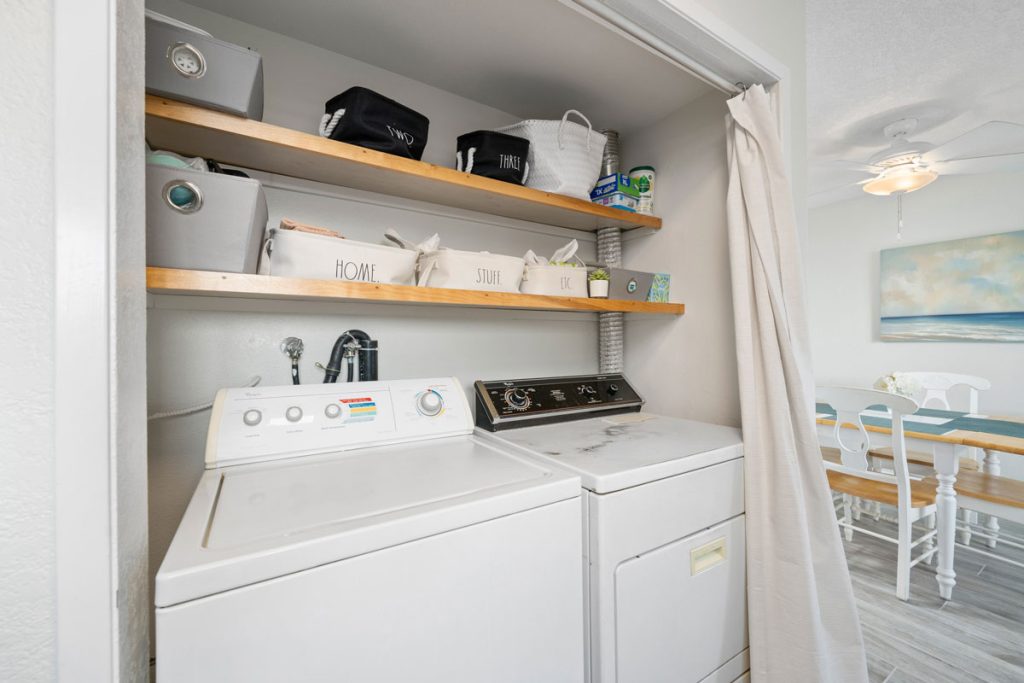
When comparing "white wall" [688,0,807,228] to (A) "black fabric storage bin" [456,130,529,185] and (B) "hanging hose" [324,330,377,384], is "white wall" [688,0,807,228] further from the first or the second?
(B) "hanging hose" [324,330,377,384]

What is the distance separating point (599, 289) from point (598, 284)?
0.02 meters

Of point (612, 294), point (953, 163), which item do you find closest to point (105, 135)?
point (612, 294)

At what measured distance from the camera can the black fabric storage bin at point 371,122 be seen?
117 cm

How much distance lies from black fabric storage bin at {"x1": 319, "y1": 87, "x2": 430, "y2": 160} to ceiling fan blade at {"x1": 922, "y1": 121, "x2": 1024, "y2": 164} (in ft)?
12.1

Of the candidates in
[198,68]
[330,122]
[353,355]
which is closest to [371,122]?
[330,122]

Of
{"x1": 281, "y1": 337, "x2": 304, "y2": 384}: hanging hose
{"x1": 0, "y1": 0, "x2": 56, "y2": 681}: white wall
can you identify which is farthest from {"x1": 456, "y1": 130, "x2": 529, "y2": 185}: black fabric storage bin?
{"x1": 0, "y1": 0, "x2": 56, "y2": 681}: white wall

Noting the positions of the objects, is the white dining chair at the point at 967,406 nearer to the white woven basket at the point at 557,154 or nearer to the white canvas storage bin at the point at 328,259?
the white woven basket at the point at 557,154

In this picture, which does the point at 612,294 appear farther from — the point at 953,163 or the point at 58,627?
the point at 953,163

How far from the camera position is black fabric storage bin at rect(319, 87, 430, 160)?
1166 mm

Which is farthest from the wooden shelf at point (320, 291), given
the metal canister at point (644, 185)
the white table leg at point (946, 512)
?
the white table leg at point (946, 512)

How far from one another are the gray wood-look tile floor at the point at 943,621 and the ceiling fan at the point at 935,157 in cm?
248

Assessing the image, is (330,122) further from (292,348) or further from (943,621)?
(943,621)

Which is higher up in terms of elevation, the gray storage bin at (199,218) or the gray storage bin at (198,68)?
the gray storage bin at (198,68)

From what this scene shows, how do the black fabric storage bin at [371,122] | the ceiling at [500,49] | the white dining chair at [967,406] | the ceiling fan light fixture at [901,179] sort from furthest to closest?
1. the ceiling fan light fixture at [901,179]
2. the white dining chair at [967,406]
3. the ceiling at [500,49]
4. the black fabric storage bin at [371,122]
